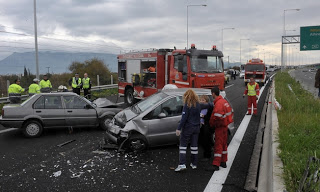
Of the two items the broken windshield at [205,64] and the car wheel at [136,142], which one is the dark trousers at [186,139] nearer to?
the car wheel at [136,142]

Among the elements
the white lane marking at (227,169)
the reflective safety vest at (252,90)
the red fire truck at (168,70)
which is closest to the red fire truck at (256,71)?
the red fire truck at (168,70)

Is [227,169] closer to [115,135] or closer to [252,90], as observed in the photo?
[115,135]

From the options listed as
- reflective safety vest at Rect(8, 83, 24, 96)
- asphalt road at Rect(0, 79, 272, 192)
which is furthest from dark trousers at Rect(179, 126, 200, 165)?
reflective safety vest at Rect(8, 83, 24, 96)

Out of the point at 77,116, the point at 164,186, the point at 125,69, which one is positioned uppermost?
the point at 125,69

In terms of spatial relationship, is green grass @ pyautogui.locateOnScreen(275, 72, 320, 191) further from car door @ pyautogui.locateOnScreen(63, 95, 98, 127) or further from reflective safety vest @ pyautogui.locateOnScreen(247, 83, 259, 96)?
car door @ pyautogui.locateOnScreen(63, 95, 98, 127)

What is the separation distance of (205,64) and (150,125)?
229 inches

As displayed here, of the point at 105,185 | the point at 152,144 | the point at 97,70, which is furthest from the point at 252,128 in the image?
the point at 97,70

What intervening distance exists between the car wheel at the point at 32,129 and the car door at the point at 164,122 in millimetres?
3552

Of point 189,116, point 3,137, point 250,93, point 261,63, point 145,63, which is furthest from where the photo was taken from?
point 261,63

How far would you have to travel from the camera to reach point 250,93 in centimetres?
1116

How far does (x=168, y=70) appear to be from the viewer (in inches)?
478

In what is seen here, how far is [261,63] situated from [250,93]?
17628mm

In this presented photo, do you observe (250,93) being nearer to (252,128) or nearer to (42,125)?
(252,128)

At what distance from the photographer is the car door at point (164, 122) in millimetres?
Result: 6305
